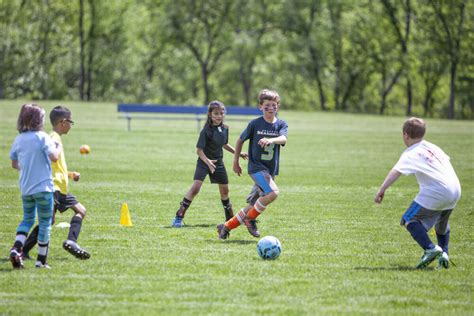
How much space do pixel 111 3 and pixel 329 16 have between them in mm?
19024

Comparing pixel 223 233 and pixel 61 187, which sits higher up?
pixel 61 187

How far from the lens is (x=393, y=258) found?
951 centimetres

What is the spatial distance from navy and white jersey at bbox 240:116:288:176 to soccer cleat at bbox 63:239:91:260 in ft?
8.23

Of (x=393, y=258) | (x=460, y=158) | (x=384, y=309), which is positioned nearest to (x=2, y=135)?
(x=460, y=158)

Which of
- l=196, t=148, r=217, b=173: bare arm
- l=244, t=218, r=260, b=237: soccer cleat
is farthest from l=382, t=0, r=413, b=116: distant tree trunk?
l=244, t=218, r=260, b=237: soccer cleat

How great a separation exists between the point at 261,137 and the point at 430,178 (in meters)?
2.48

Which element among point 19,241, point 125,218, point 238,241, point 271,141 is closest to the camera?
point 19,241

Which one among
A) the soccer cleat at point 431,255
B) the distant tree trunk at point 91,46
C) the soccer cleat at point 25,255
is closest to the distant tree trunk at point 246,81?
the distant tree trunk at point 91,46

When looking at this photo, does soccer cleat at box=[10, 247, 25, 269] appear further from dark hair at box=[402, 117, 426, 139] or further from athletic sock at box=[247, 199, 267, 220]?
dark hair at box=[402, 117, 426, 139]

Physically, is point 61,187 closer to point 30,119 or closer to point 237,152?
point 30,119

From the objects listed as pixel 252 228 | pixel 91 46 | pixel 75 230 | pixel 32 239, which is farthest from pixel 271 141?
pixel 91 46

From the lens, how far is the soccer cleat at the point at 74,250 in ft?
28.7

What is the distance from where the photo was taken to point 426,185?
8.68 meters

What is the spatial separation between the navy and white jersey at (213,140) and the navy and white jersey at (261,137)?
137cm
